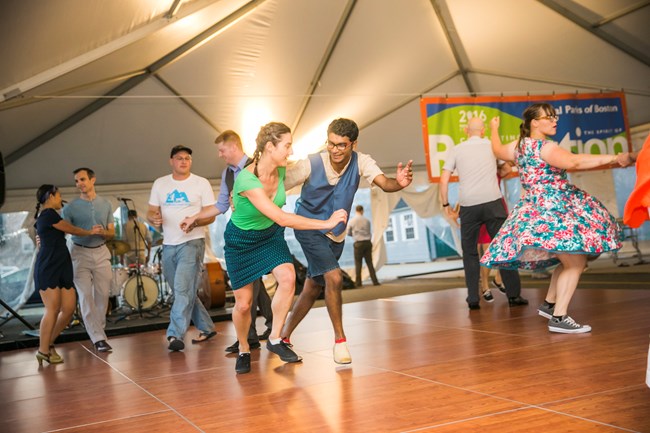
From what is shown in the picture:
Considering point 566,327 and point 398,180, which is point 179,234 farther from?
point 566,327

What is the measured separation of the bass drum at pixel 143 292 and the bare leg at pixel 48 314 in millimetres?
5164

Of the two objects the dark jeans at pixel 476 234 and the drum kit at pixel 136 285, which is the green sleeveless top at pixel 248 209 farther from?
the drum kit at pixel 136 285

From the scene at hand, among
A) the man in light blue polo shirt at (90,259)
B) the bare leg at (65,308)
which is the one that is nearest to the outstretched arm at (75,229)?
the man in light blue polo shirt at (90,259)

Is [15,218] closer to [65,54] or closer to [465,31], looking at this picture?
[65,54]

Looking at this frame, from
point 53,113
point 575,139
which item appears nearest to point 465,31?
point 575,139

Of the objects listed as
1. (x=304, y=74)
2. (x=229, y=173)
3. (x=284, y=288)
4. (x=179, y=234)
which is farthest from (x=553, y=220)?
(x=304, y=74)

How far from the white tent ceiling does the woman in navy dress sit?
4.13 m

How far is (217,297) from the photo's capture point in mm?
10930

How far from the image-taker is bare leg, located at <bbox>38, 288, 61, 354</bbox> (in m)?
5.82

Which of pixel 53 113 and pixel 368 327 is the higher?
pixel 53 113

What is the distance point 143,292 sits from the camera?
1111cm

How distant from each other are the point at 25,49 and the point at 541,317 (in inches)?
207

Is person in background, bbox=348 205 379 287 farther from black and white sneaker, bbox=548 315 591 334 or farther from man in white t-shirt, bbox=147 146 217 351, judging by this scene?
black and white sneaker, bbox=548 315 591 334

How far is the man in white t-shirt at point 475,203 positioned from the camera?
6.72m
